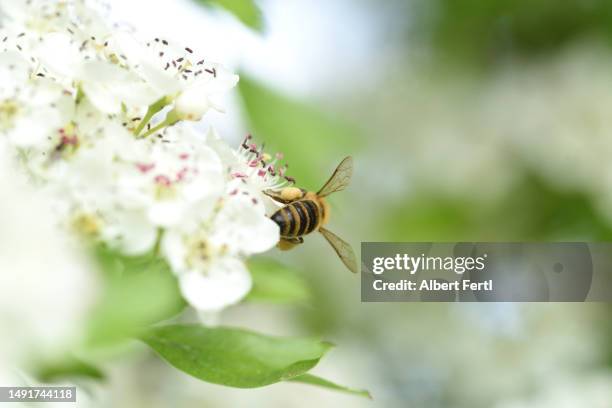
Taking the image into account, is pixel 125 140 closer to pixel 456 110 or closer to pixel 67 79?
pixel 67 79

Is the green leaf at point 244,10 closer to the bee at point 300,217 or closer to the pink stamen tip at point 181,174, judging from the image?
the bee at point 300,217

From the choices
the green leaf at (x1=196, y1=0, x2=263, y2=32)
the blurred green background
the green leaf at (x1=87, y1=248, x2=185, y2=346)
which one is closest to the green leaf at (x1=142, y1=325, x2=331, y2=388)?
the green leaf at (x1=87, y1=248, x2=185, y2=346)

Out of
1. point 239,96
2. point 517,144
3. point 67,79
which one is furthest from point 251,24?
point 517,144

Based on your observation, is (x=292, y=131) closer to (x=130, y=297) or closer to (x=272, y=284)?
(x=272, y=284)

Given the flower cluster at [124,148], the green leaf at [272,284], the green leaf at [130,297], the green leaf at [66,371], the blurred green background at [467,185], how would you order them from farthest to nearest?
the blurred green background at [467,185]
the green leaf at [272,284]
the green leaf at [66,371]
the flower cluster at [124,148]
the green leaf at [130,297]

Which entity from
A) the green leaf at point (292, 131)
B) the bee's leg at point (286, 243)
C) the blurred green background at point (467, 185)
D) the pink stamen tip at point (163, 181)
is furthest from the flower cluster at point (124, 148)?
the blurred green background at point (467, 185)

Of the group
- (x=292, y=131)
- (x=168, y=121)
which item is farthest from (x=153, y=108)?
(x=292, y=131)
